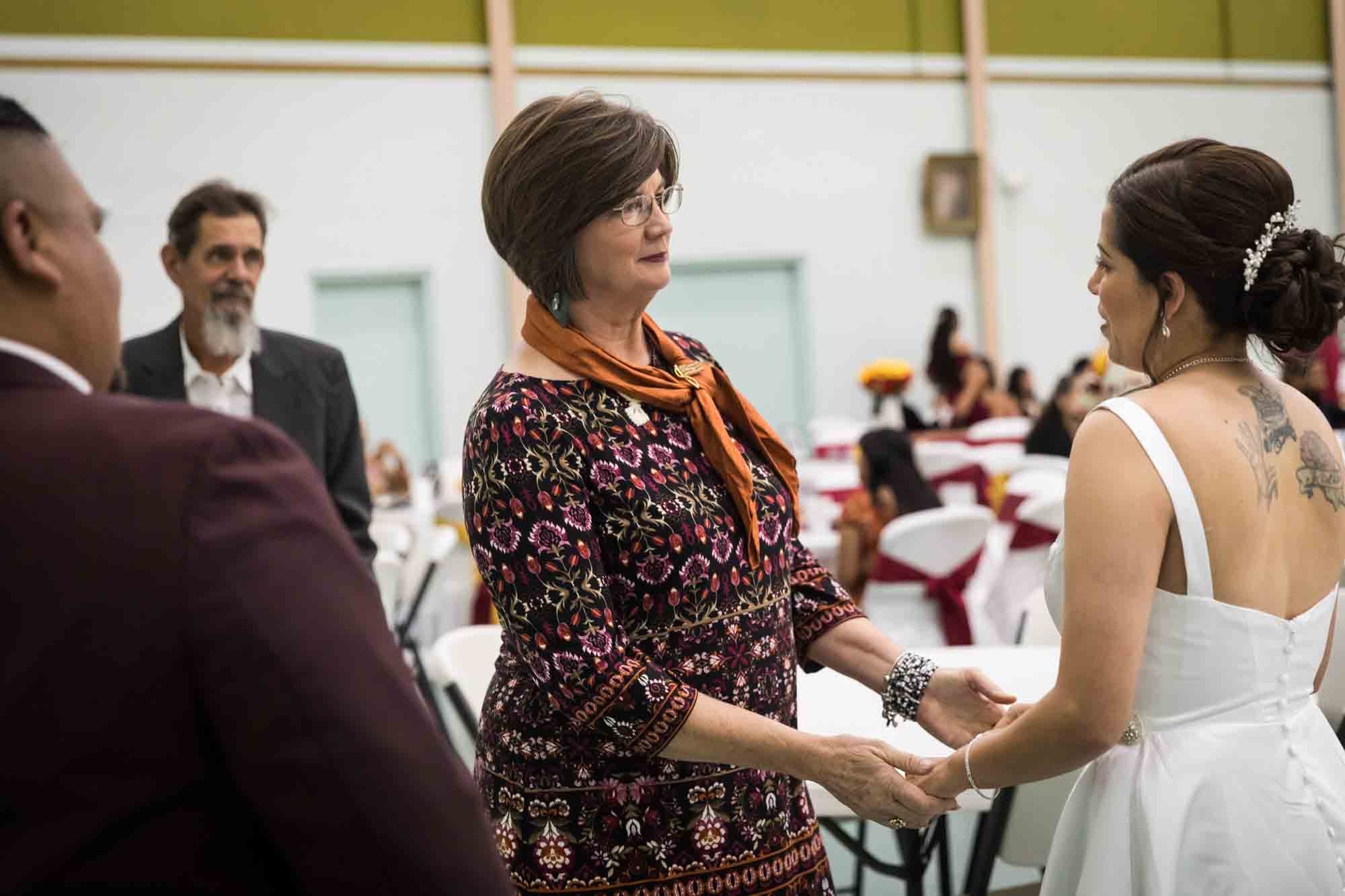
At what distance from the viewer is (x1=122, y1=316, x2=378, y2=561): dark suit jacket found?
284 centimetres

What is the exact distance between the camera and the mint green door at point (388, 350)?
33.9 ft

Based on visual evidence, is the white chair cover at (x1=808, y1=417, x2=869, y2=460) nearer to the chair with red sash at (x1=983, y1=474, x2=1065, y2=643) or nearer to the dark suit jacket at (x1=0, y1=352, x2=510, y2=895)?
the chair with red sash at (x1=983, y1=474, x2=1065, y2=643)

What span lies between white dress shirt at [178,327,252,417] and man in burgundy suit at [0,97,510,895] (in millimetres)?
2101

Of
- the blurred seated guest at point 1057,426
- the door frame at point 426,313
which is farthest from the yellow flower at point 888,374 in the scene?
the door frame at point 426,313

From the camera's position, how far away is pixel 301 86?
996 cm

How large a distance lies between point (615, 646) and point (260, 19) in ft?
30.8

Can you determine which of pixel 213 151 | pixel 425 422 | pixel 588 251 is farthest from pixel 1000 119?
pixel 588 251

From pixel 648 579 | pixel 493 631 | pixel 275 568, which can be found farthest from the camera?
pixel 493 631

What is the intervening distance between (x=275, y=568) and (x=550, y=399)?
839mm

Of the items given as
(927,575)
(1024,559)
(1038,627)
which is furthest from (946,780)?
(1024,559)

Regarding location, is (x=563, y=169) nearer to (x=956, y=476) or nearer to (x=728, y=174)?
(x=956, y=476)

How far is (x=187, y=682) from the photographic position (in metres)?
0.82

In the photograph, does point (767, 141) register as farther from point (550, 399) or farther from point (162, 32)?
point (550, 399)

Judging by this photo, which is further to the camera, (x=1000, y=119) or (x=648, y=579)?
(x=1000, y=119)
